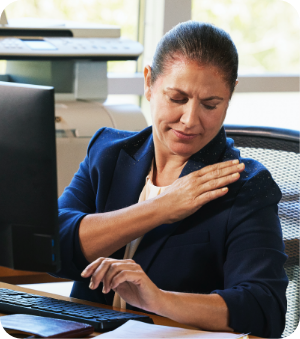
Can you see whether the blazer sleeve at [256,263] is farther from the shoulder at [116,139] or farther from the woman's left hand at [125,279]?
the shoulder at [116,139]

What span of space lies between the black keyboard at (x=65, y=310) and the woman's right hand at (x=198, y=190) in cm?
23

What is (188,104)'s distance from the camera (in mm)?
1063

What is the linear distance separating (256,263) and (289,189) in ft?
1.17

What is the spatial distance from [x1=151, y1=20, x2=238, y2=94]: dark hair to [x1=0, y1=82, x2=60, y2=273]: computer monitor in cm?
40

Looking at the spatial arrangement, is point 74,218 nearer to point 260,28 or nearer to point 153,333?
point 153,333

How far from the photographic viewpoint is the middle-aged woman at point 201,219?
986 millimetres

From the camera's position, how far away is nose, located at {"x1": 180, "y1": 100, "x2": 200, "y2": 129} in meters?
Result: 1.06

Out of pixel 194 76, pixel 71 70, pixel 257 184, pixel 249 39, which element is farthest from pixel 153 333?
pixel 249 39

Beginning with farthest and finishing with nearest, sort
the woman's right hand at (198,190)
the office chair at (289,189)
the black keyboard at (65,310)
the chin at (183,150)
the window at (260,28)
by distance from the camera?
the window at (260,28) < the office chair at (289,189) < the chin at (183,150) < the woman's right hand at (198,190) < the black keyboard at (65,310)

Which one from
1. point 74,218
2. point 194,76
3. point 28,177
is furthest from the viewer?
point 74,218

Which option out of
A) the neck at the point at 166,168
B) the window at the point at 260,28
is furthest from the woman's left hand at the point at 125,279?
the window at the point at 260,28

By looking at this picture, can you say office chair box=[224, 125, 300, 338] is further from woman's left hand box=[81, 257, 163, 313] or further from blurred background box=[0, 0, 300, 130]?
blurred background box=[0, 0, 300, 130]

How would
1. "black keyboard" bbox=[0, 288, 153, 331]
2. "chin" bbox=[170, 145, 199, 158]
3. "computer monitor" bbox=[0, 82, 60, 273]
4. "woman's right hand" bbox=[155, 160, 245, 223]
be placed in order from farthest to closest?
1. "chin" bbox=[170, 145, 199, 158]
2. "woman's right hand" bbox=[155, 160, 245, 223]
3. "black keyboard" bbox=[0, 288, 153, 331]
4. "computer monitor" bbox=[0, 82, 60, 273]

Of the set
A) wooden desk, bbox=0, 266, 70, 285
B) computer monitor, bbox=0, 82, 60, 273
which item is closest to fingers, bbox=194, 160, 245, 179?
computer monitor, bbox=0, 82, 60, 273
